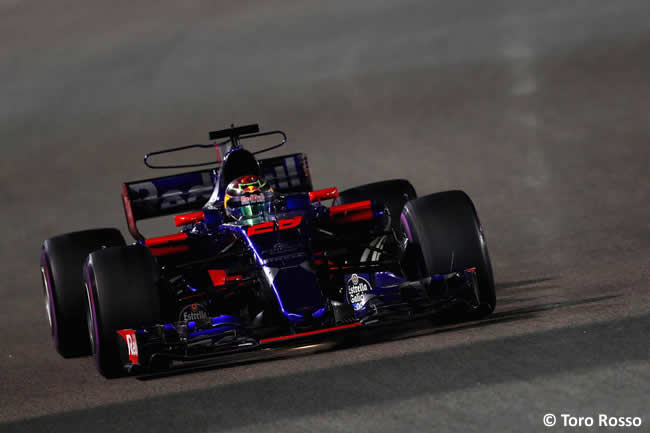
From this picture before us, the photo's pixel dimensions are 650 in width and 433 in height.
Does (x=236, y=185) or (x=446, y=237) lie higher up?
(x=236, y=185)

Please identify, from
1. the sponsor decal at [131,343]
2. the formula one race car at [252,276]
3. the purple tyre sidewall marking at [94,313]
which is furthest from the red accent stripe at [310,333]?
the purple tyre sidewall marking at [94,313]

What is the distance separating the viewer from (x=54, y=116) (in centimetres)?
2439

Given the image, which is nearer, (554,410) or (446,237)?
(554,410)

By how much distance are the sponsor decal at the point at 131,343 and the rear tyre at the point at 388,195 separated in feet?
11.3

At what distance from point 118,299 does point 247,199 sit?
5.48 feet

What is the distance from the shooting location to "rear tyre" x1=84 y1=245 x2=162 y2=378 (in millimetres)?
7211

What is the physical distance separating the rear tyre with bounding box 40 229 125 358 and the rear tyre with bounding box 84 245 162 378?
1093mm

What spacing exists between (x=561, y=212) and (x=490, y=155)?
186 inches

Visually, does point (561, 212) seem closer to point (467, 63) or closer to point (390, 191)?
point (390, 191)

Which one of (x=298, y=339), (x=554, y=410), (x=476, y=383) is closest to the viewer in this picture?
(x=554, y=410)

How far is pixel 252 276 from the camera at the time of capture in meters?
7.80

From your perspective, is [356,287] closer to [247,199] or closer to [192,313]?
[192,313]

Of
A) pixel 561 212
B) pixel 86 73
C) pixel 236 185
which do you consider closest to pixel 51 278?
pixel 236 185

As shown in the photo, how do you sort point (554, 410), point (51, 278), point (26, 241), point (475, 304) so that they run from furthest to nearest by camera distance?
point (26, 241)
point (51, 278)
point (475, 304)
point (554, 410)
